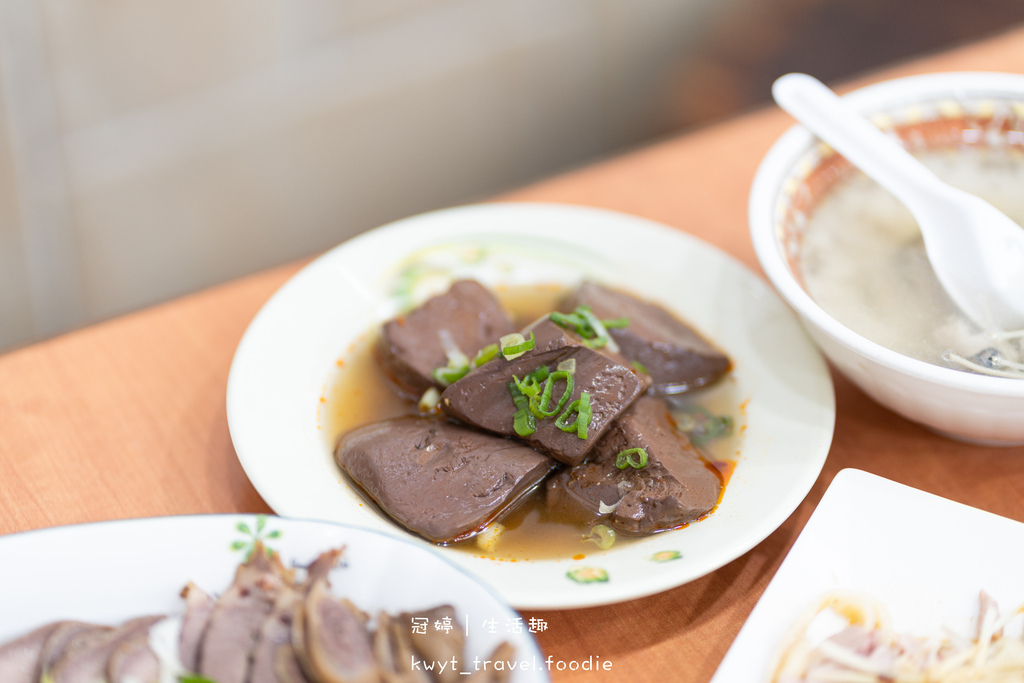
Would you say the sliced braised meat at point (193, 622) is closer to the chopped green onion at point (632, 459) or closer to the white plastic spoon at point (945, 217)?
the chopped green onion at point (632, 459)

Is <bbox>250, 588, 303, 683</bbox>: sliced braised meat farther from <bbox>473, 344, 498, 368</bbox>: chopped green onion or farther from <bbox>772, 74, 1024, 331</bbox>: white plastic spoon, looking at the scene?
<bbox>772, 74, 1024, 331</bbox>: white plastic spoon

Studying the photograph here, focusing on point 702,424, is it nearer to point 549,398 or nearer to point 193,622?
point 549,398

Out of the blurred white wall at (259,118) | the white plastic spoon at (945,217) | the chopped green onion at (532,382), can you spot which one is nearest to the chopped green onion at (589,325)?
the chopped green onion at (532,382)

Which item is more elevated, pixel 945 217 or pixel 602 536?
pixel 945 217

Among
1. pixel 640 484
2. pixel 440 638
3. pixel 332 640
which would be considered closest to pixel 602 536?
pixel 640 484

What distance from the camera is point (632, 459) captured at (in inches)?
59.9

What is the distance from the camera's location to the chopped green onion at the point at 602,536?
144 cm

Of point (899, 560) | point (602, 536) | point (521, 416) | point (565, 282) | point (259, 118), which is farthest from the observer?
point (259, 118)

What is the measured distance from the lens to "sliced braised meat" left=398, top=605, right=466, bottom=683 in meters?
1.11

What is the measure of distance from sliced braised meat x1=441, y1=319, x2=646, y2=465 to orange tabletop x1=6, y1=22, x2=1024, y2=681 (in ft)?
1.05

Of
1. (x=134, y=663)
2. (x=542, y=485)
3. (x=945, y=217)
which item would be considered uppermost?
(x=945, y=217)

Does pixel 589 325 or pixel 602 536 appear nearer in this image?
pixel 602 536

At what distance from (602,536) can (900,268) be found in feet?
2.97

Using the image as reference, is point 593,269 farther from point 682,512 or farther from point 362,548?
point 362,548
